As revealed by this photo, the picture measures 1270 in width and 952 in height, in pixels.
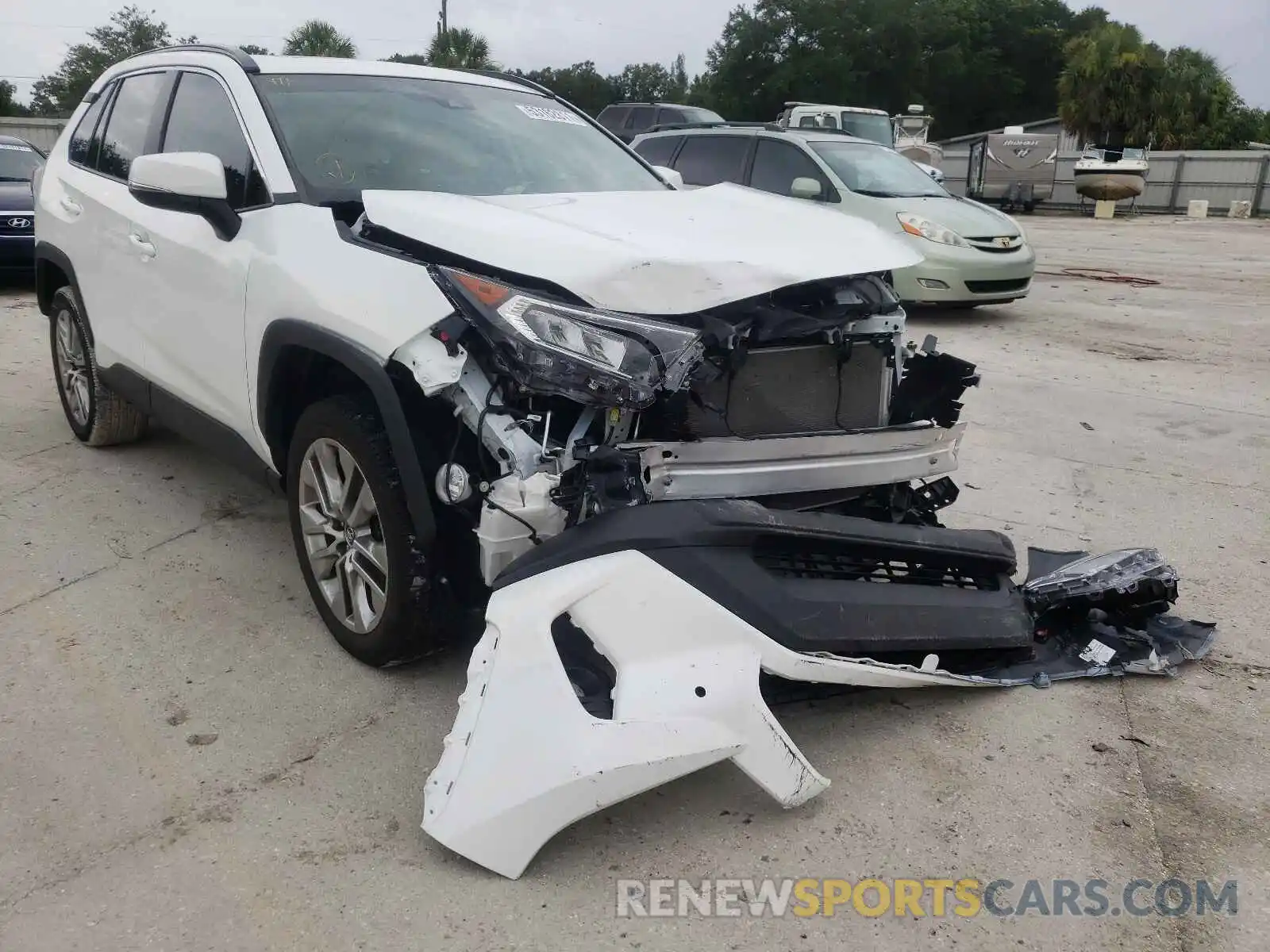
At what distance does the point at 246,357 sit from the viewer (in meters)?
3.40

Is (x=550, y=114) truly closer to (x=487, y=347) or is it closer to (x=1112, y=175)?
(x=487, y=347)

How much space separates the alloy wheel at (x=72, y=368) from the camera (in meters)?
5.18

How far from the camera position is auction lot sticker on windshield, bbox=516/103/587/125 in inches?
168

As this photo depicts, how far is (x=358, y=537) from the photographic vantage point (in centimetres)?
314

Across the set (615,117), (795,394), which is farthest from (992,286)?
(615,117)

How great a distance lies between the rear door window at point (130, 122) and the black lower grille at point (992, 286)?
7474mm

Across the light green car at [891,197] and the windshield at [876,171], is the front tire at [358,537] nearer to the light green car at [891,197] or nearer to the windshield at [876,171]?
the light green car at [891,197]

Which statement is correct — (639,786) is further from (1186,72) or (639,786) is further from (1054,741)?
(1186,72)

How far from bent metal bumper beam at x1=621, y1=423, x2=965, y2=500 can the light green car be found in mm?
6353

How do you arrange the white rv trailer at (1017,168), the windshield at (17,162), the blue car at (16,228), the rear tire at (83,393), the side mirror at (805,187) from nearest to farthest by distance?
the rear tire at (83,393), the side mirror at (805,187), the blue car at (16,228), the windshield at (17,162), the white rv trailer at (1017,168)

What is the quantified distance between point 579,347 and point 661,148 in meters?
9.14

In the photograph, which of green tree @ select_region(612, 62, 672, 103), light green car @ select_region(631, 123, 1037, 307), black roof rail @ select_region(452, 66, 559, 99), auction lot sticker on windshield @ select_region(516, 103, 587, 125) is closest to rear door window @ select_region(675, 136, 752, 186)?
light green car @ select_region(631, 123, 1037, 307)

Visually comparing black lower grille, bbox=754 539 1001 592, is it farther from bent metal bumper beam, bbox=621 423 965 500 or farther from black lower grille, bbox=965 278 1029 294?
black lower grille, bbox=965 278 1029 294

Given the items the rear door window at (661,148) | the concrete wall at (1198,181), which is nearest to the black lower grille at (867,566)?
the rear door window at (661,148)
